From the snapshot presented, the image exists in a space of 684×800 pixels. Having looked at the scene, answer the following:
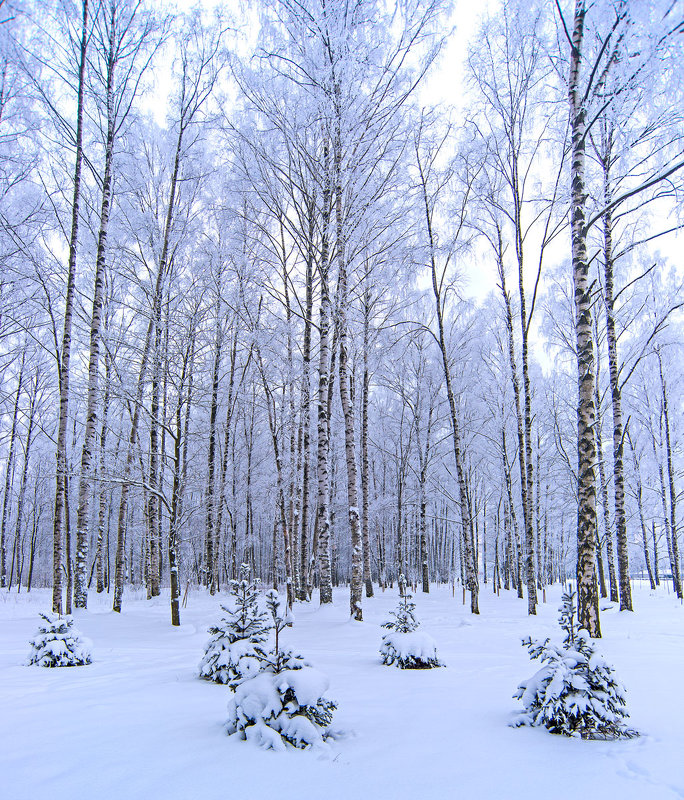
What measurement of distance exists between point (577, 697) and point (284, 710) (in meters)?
2.00

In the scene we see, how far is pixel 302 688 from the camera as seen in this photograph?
10.2 feet

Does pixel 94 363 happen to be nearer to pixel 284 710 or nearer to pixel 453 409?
pixel 453 409

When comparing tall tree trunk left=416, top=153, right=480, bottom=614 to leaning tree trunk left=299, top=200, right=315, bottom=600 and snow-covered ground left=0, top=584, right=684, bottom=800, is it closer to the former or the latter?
leaning tree trunk left=299, top=200, right=315, bottom=600

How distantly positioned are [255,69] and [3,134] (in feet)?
16.2

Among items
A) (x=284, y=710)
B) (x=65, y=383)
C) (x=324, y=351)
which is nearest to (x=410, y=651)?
(x=284, y=710)

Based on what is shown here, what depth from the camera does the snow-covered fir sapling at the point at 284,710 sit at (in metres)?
2.95

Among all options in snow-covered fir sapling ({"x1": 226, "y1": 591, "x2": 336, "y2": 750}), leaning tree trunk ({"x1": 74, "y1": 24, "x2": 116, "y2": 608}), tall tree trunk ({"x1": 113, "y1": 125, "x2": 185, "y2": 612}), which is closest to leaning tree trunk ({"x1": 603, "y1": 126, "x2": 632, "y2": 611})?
snow-covered fir sapling ({"x1": 226, "y1": 591, "x2": 336, "y2": 750})

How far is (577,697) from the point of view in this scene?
10.4 ft

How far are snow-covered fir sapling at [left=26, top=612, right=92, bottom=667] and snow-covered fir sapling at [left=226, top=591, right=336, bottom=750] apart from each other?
347 cm

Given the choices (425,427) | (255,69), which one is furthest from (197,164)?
(425,427)

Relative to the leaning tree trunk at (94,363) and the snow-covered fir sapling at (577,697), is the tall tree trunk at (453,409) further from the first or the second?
the snow-covered fir sapling at (577,697)

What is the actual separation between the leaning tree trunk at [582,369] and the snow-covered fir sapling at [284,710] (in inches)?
183

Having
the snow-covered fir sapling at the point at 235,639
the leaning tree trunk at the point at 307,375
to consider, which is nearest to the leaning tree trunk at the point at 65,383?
the leaning tree trunk at the point at 307,375

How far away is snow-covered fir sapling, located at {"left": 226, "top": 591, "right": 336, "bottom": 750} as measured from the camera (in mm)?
2951
